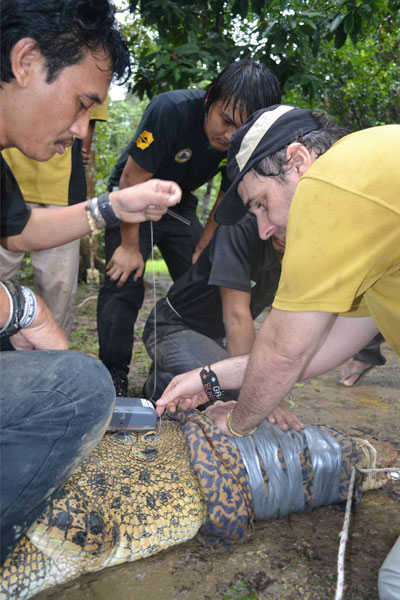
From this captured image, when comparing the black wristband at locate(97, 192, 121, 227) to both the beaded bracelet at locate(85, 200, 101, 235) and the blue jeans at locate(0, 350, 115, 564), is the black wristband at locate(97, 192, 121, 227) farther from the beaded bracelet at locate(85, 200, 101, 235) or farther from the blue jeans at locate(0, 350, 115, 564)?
the blue jeans at locate(0, 350, 115, 564)

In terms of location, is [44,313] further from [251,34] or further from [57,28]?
[251,34]

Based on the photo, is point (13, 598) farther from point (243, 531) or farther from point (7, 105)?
point (7, 105)

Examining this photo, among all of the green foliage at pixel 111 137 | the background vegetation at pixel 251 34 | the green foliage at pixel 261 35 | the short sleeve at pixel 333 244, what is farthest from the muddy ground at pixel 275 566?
the green foliage at pixel 111 137

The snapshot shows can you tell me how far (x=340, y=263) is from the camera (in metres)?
1.46

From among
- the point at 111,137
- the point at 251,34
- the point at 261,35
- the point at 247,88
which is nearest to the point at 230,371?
the point at 247,88

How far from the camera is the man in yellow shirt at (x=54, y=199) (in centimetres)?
288

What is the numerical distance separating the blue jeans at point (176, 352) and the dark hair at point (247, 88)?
128cm

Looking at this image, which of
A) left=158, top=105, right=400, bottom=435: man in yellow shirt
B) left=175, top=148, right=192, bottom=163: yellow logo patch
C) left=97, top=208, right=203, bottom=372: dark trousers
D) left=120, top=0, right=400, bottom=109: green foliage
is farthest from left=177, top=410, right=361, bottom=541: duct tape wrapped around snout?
left=120, top=0, right=400, bottom=109: green foliage

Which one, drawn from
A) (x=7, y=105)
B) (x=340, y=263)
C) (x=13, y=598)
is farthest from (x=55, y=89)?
(x=13, y=598)

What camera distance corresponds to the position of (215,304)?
3109mm

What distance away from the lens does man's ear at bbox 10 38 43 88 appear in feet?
5.01

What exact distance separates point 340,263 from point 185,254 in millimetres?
2299

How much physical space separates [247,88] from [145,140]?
2.27 ft

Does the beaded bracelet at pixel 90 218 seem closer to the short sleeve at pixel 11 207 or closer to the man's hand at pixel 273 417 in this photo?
the short sleeve at pixel 11 207
